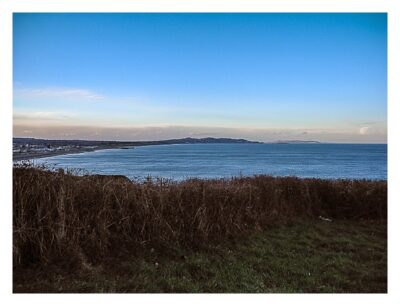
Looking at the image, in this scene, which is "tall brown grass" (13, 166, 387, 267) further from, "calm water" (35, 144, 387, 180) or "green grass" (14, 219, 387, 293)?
"calm water" (35, 144, 387, 180)

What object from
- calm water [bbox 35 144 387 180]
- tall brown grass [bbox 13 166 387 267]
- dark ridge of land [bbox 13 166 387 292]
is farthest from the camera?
calm water [bbox 35 144 387 180]

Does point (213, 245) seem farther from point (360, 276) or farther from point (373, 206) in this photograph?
point (373, 206)

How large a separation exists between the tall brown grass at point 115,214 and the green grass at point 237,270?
0.23m

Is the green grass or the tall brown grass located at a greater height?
the tall brown grass

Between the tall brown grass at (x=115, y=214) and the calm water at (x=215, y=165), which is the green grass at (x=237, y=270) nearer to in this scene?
the tall brown grass at (x=115, y=214)

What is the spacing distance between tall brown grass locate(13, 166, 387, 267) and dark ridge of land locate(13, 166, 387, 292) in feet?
0.05

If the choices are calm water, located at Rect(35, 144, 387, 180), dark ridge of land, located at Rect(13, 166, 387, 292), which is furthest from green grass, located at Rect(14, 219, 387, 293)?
calm water, located at Rect(35, 144, 387, 180)

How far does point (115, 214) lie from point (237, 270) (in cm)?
198

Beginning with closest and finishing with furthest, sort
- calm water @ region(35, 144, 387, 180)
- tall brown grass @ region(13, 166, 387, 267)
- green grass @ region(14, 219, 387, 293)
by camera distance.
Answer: green grass @ region(14, 219, 387, 293)
tall brown grass @ region(13, 166, 387, 267)
calm water @ region(35, 144, 387, 180)

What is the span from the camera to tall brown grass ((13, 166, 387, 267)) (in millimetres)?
5012

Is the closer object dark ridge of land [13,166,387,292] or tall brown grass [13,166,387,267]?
dark ridge of land [13,166,387,292]

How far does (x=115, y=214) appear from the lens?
227 inches

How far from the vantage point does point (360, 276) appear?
5391mm
